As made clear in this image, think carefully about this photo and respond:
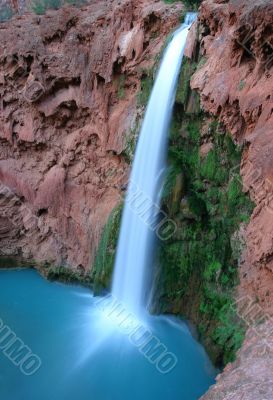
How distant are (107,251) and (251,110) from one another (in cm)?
474

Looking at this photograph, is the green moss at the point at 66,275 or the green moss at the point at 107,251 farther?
the green moss at the point at 66,275

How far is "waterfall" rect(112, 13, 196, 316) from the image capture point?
8266 mm

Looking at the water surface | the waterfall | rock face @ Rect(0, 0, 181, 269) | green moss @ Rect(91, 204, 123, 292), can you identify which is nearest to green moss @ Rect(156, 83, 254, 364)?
the waterfall

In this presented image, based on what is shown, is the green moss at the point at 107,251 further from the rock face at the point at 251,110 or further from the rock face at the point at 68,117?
the rock face at the point at 251,110

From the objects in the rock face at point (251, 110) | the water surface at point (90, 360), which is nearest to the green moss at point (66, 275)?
the water surface at point (90, 360)

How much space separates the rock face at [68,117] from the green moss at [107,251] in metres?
0.44

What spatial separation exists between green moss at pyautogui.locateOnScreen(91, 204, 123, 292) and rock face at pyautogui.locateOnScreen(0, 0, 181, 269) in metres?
0.44

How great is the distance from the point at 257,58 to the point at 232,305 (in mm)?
3919

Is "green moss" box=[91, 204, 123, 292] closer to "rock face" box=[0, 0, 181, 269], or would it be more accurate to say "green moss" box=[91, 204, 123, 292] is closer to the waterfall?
the waterfall

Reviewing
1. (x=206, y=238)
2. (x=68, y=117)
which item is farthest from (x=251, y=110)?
(x=68, y=117)

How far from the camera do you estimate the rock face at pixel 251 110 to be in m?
5.53

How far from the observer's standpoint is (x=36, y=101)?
10523mm

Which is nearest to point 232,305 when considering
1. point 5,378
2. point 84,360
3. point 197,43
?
point 84,360

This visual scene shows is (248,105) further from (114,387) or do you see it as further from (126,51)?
(114,387)
